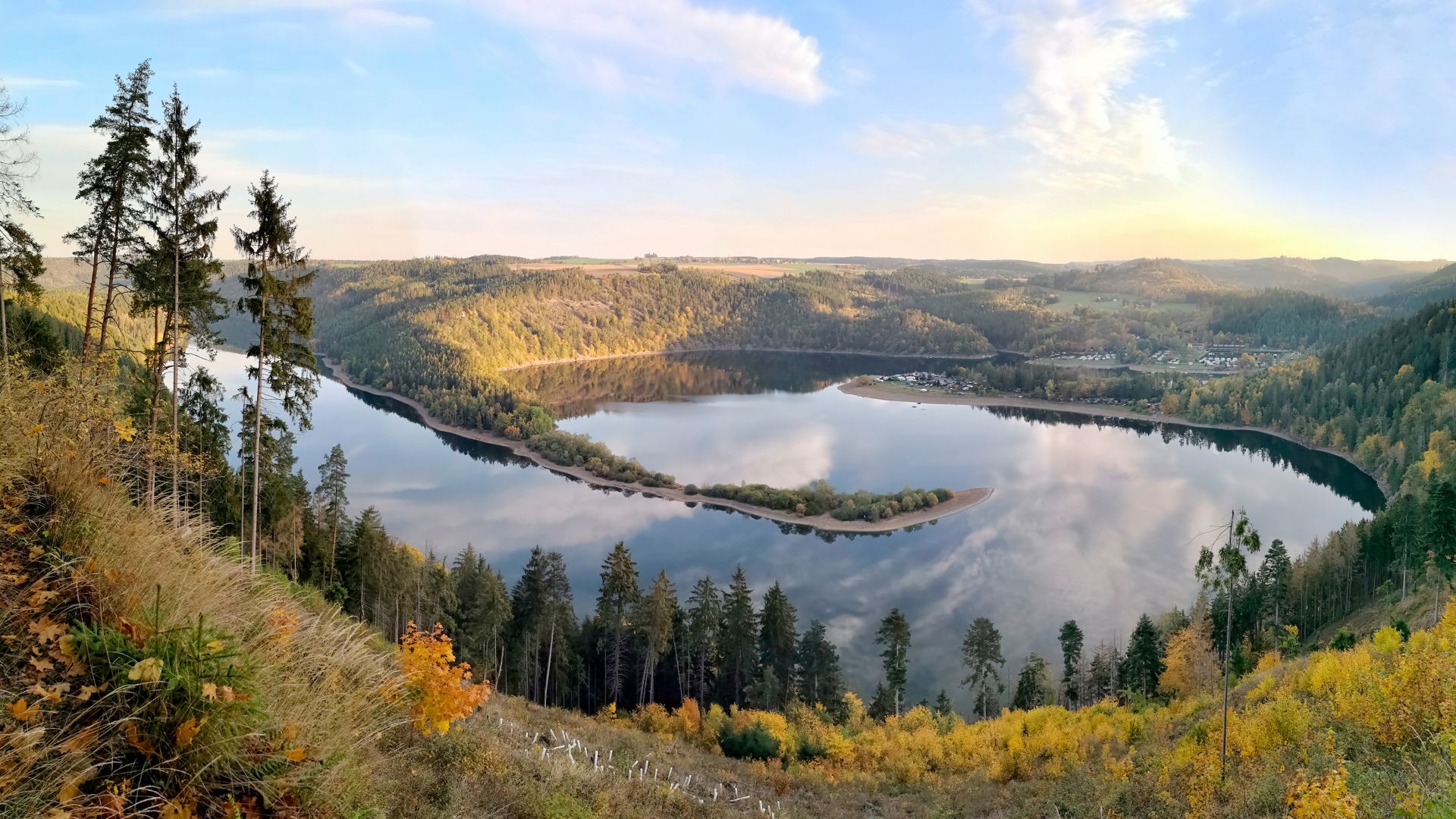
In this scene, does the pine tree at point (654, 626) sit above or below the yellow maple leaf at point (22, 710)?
below

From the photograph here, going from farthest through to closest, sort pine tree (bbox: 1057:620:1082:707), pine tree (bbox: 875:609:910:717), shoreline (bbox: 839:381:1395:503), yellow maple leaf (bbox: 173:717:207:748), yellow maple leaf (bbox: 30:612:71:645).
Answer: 1. shoreline (bbox: 839:381:1395:503)
2. pine tree (bbox: 1057:620:1082:707)
3. pine tree (bbox: 875:609:910:717)
4. yellow maple leaf (bbox: 30:612:71:645)
5. yellow maple leaf (bbox: 173:717:207:748)

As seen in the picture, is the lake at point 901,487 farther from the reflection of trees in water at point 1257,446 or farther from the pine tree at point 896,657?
the pine tree at point 896,657

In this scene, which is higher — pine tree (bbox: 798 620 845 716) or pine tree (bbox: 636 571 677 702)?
pine tree (bbox: 636 571 677 702)

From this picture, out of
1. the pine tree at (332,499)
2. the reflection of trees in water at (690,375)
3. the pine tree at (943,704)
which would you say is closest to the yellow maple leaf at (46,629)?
A: the pine tree at (332,499)

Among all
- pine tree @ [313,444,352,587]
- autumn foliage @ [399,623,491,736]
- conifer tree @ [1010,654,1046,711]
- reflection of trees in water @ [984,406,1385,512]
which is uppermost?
autumn foliage @ [399,623,491,736]

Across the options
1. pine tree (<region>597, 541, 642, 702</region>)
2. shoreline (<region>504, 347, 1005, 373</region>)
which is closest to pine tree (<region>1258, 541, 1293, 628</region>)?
pine tree (<region>597, 541, 642, 702</region>)

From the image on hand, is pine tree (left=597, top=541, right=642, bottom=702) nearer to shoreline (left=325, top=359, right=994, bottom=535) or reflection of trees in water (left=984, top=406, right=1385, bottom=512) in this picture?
shoreline (left=325, top=359, right=994, bottom=535)
